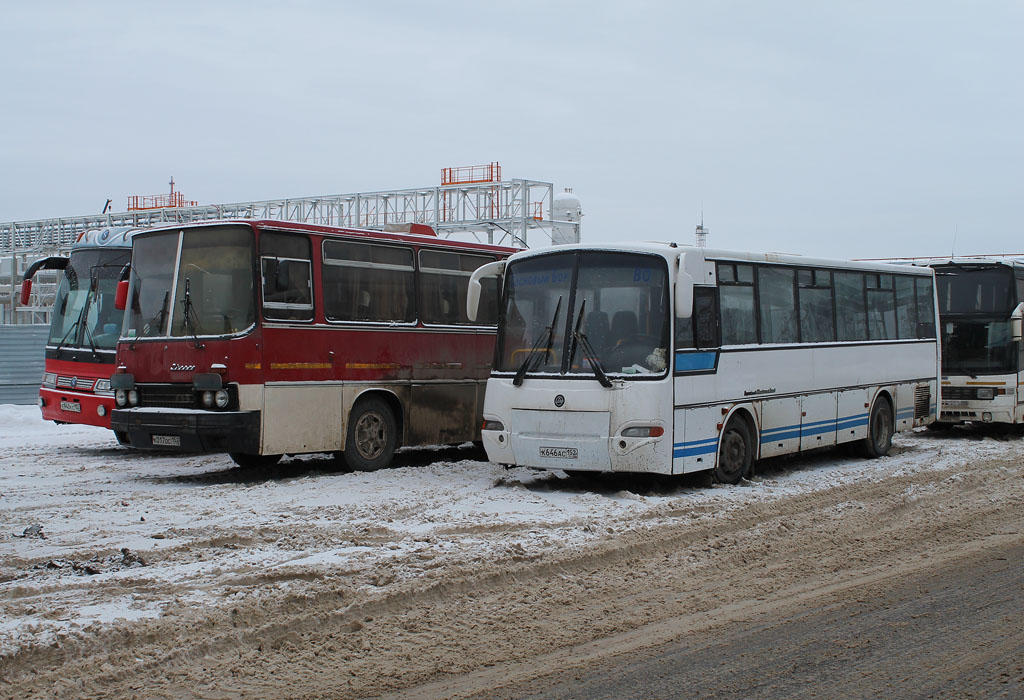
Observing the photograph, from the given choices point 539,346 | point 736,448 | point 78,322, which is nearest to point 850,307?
point 736,448

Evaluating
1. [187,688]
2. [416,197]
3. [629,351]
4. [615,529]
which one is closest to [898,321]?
[629,351]

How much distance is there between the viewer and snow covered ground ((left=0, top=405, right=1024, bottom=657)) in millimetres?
7176

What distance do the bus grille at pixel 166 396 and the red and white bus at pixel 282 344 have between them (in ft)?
0.05

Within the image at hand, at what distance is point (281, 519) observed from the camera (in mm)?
9852

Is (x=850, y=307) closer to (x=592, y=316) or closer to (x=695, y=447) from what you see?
(x=695, y=447)

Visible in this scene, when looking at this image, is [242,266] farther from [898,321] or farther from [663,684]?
[898,321]

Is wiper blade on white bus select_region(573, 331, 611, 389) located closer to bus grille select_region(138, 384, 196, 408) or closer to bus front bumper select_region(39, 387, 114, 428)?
bus grille select_region(138, 384, 196, 408)

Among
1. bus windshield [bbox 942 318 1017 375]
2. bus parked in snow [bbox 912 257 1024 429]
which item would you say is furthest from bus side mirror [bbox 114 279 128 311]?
bus windshield [bbox 942 318 1017 375]

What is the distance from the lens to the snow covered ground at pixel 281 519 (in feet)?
23.5

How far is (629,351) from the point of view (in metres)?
11.8

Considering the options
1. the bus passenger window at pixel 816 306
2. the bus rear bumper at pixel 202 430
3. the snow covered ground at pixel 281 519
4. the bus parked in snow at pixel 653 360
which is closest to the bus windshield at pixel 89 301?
the snow covered ground at pixel 281 519

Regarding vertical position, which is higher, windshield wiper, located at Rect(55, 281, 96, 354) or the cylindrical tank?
the cylindrical tank

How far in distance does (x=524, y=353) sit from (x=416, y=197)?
1420 inches

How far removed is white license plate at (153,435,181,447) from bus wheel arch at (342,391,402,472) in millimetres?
1999
